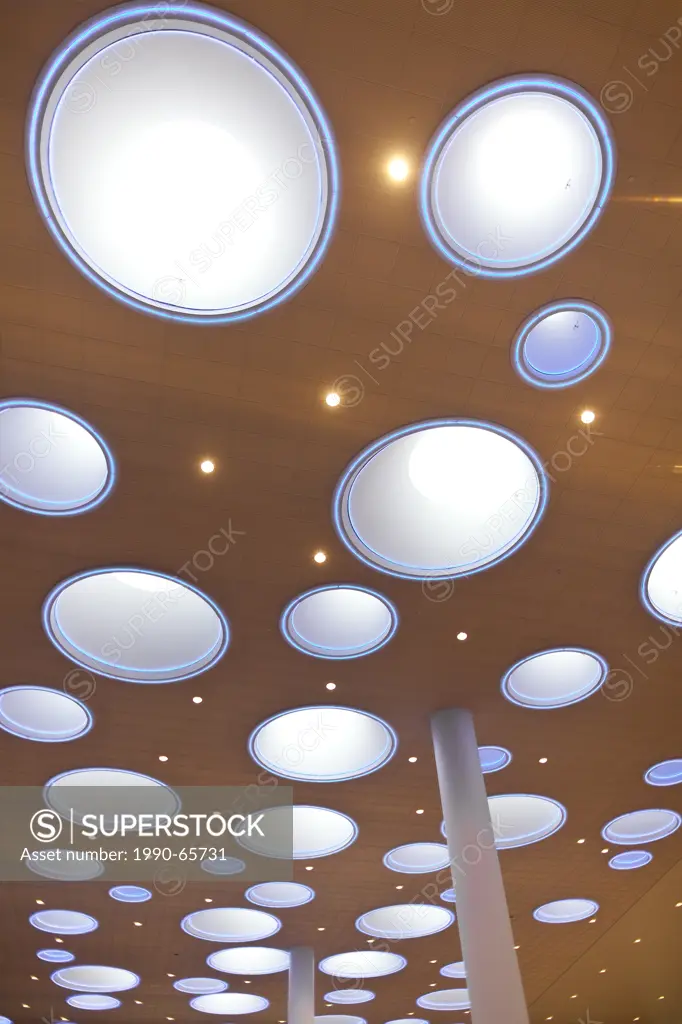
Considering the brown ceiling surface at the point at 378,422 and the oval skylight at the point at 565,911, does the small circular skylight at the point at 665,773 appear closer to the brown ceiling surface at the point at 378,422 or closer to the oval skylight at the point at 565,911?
the brown ceiling surface at the point at 378,422

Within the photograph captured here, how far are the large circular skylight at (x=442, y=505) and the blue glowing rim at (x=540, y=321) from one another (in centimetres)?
238

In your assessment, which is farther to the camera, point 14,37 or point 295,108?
point 295,108

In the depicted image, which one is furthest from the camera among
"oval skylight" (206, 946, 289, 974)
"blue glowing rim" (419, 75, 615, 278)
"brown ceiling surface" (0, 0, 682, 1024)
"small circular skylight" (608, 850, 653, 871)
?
"oval skylight" (206, 946, 289, 974)

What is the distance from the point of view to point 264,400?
12.6 meters

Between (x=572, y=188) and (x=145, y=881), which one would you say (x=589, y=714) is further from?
(x=145, y=881)

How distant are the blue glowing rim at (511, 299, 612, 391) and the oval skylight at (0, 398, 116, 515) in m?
6.93

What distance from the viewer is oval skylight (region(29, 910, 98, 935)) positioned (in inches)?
1101

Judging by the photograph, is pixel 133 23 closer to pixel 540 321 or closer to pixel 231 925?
pixel 540 321

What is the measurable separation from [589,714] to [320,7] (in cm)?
1692

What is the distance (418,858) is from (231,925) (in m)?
8.49

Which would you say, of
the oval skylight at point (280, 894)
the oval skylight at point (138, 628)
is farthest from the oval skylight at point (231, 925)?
the oval skylight at point (138, 628)

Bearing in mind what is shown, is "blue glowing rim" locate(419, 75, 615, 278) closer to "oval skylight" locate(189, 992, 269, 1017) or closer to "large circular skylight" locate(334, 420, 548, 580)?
"large circular skylight" locate(334, 420, 548, 580)

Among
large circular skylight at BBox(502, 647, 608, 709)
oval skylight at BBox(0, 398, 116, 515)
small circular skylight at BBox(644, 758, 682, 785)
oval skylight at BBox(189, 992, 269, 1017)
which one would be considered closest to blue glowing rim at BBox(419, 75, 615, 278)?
oval skylight at BBox(0, 398, 116, 515)

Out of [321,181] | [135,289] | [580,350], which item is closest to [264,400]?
[135,289]
